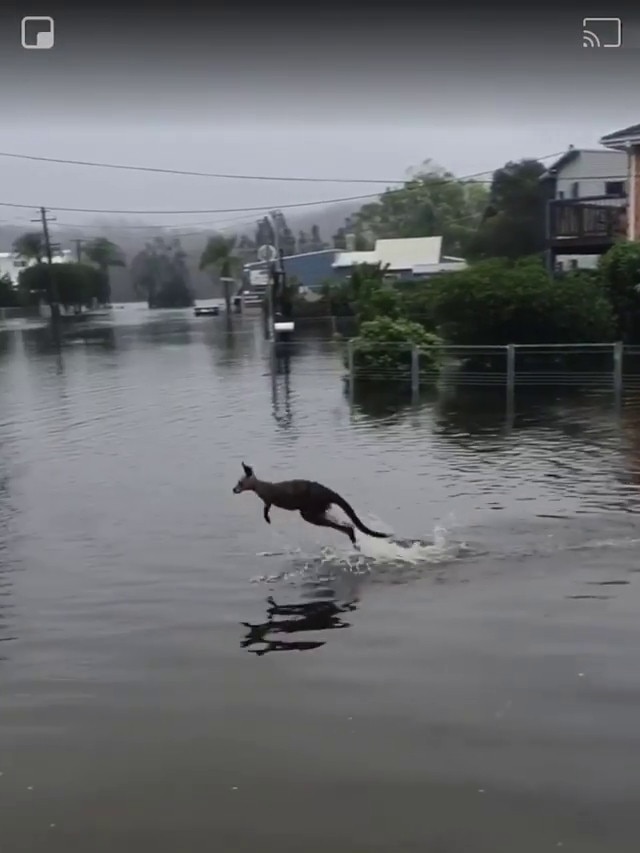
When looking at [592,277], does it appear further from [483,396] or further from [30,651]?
[30,651]

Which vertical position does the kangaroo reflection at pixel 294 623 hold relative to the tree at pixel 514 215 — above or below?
below

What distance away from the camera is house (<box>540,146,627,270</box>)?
6.20m

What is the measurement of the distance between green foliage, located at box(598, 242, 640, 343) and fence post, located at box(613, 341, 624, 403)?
0.24m

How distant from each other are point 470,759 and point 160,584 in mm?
1882

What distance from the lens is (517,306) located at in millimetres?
8125

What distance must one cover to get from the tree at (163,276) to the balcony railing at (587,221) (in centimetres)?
242

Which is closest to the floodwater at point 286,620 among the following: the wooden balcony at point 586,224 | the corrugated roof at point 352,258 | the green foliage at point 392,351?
the corrugated roof at point 352,258

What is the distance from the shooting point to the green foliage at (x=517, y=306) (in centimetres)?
770

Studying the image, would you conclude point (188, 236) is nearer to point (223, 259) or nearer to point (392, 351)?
point (223, 259)

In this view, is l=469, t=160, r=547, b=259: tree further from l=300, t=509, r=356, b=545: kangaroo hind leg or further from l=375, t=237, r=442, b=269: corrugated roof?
l=300, t=509, r=356, b=545: kangaroo hind leg

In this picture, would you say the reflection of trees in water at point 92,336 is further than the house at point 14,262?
Yes

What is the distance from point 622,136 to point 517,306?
2.32 meters

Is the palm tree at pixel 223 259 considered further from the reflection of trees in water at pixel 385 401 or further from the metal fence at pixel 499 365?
the metal fence at pixel 499 365

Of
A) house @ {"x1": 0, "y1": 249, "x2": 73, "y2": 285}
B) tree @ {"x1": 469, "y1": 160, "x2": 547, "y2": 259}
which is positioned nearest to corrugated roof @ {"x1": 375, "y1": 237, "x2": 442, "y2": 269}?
tree @ {"x1": 469, "y1": 160, "x2": 547, "y2": 259}
